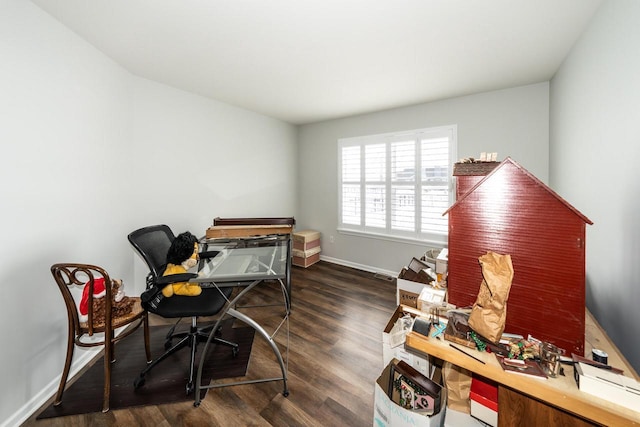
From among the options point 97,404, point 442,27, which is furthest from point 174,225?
point 442,27

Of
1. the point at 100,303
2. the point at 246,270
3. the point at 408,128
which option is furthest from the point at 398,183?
the point at 100,303

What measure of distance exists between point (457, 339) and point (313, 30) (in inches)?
80.5

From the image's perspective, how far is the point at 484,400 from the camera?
972mm

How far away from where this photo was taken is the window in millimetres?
3152

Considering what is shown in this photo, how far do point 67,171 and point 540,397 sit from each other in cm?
280

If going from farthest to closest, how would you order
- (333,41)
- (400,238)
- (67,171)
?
1. (400,238)
2. (333,41)
3. (67,171)

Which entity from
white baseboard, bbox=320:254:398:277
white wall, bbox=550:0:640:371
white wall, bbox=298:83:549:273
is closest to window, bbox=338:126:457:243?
white wall, bbox=298:83:549:273

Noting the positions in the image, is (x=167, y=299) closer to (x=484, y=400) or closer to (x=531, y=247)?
(x=484, y=400)

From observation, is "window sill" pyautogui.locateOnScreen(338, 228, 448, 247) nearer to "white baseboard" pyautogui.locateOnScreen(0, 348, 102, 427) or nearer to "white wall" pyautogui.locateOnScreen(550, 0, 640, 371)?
"white wall" pyautogui.locateOnScreen(550, 0, 640, 371)

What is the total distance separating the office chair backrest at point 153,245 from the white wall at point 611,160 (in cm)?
277

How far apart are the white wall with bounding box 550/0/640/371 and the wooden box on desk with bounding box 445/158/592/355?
683 millimetres

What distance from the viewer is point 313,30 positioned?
5.55 ft

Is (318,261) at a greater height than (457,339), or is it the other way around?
(457,339)

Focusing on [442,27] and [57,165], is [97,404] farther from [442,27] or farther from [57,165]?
[442,27]
